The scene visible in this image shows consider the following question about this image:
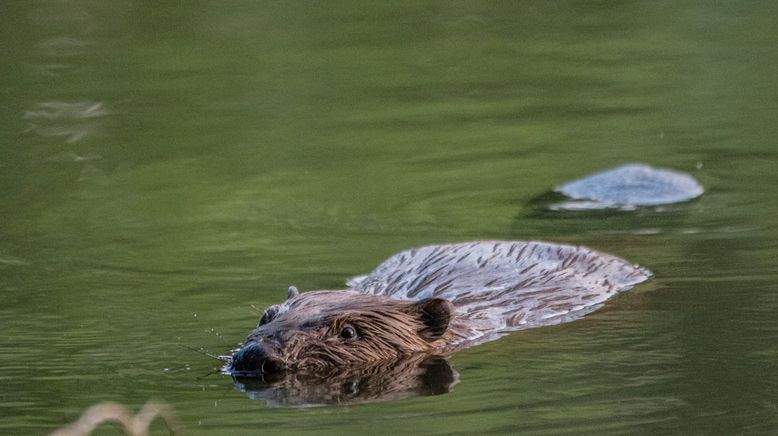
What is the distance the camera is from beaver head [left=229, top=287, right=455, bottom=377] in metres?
6.94

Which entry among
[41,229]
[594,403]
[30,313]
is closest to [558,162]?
[41,229]

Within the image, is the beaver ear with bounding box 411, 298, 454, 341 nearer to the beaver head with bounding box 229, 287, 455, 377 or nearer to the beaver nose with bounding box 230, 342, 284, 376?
the beaver head with bounding box 229, 287, 455, 377

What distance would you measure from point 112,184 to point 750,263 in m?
5.05

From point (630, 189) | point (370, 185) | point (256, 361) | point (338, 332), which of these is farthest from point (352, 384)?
point (370, 185)

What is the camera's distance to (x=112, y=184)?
12109mm

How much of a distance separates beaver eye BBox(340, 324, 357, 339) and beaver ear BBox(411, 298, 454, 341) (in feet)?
1.18

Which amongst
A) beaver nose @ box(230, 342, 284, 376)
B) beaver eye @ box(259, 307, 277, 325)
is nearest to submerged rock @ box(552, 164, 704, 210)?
beaver eye @ box(259, 307, 277, 325)

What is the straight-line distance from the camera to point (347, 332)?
23.5 feet

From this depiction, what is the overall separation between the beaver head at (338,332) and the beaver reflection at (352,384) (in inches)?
1.9

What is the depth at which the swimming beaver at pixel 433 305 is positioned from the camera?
23.0 feet

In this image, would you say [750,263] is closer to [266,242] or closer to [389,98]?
[266,242]

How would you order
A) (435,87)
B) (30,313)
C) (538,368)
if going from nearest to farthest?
(538,368) < (30,313) < (435,87)

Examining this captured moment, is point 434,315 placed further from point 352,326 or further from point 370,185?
point 370,185

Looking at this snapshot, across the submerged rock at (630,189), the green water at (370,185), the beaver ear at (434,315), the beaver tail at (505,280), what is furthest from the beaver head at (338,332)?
the submerged rock at (630,189)
